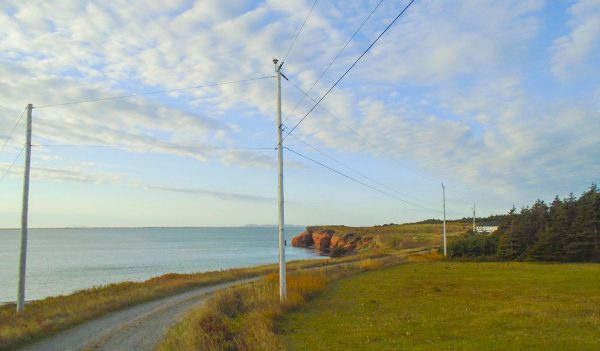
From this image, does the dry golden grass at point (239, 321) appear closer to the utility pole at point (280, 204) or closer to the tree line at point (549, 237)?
the utility pole at point (280, 204)

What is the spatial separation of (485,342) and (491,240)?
4806cm

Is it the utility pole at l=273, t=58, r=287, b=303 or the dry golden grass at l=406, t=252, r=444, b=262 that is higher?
the utility pole at l=273, t=58, r=287, b=303

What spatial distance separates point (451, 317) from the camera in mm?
17000

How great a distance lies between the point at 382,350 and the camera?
12.3 metres

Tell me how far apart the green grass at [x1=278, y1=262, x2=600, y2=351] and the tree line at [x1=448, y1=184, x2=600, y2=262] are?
21764 millimetres

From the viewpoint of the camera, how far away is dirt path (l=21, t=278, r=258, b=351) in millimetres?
14742

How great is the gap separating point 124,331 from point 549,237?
147ft

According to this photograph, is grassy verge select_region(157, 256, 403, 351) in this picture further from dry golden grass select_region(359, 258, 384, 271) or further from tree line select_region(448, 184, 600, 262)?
tree line select_region(448, 184, 600, 262)

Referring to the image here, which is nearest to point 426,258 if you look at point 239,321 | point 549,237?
point 549,237

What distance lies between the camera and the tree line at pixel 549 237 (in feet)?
159

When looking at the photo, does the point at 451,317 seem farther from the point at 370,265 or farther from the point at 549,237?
the point at 549,237

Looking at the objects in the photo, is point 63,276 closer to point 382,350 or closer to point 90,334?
point 90,334

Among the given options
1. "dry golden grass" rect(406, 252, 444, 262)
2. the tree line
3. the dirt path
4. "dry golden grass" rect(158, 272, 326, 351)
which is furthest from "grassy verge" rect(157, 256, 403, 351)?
the tree line

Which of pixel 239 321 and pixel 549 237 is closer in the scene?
pixel 239 321
